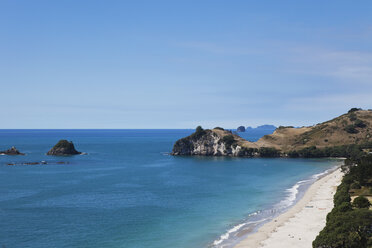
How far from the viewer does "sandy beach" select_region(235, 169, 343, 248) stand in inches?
2072

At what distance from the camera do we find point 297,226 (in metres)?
60.9

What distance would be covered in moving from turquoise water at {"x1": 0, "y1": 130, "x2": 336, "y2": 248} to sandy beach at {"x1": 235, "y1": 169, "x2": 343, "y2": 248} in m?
3.87

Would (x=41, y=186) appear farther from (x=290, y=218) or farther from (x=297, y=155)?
(x=297, y=155)

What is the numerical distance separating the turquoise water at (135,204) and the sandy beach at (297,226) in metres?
3.87

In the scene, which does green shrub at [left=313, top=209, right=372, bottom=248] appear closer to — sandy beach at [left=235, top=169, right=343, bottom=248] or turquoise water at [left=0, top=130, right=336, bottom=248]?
sandy beach at [left=235, top=169, right=343, bottom=248]

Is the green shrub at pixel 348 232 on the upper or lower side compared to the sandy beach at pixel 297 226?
upper

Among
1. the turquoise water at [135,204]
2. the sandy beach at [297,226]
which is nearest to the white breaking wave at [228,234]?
the turquoise water at [135,204]

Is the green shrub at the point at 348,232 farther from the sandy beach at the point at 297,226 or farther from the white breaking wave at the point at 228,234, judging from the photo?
the white breaking wave at the point at 228,234

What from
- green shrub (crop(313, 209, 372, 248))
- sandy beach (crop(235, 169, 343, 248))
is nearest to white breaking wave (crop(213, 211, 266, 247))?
sandy beach (crop(235, 169, 343, 248))

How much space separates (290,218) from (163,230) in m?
23.1

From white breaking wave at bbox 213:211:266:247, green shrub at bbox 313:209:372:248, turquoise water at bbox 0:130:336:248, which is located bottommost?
white breaking wave at bbox 213:211:266:247

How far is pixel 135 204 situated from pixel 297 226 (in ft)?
117

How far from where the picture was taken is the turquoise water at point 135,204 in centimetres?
5750

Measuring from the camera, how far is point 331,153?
633 feet
